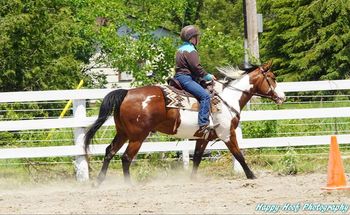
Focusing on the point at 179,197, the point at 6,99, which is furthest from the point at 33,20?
the point at 179,197

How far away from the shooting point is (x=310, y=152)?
15344mm

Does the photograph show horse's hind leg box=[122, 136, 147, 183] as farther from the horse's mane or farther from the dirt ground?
the horse's mane

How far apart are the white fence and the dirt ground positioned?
601 millimetres

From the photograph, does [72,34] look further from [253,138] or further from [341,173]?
[341,173]

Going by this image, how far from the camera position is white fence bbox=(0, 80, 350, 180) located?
13.3m

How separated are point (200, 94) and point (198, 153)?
3.99 feet

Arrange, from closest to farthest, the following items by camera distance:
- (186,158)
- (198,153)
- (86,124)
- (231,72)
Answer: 1. (198,153)
2. (86,124)
3. (231,72)
4. (186,158)

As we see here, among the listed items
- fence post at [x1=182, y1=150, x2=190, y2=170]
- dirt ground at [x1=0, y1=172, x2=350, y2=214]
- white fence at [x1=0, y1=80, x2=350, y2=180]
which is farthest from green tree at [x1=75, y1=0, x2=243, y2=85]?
dirt ground at [x1=0, y1=172, x2=350, y2=214]

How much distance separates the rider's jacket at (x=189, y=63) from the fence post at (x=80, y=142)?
6.53 feet

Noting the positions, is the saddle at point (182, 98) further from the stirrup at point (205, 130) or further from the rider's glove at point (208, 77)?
the stirrup at point (205, 130)

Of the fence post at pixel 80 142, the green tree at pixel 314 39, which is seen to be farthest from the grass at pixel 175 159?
the green tree at pixel 314 39


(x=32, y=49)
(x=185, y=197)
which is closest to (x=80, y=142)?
(x=185, y=197)

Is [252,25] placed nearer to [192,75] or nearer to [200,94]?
[192,75]

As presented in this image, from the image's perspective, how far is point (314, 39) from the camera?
2759 centimetres
